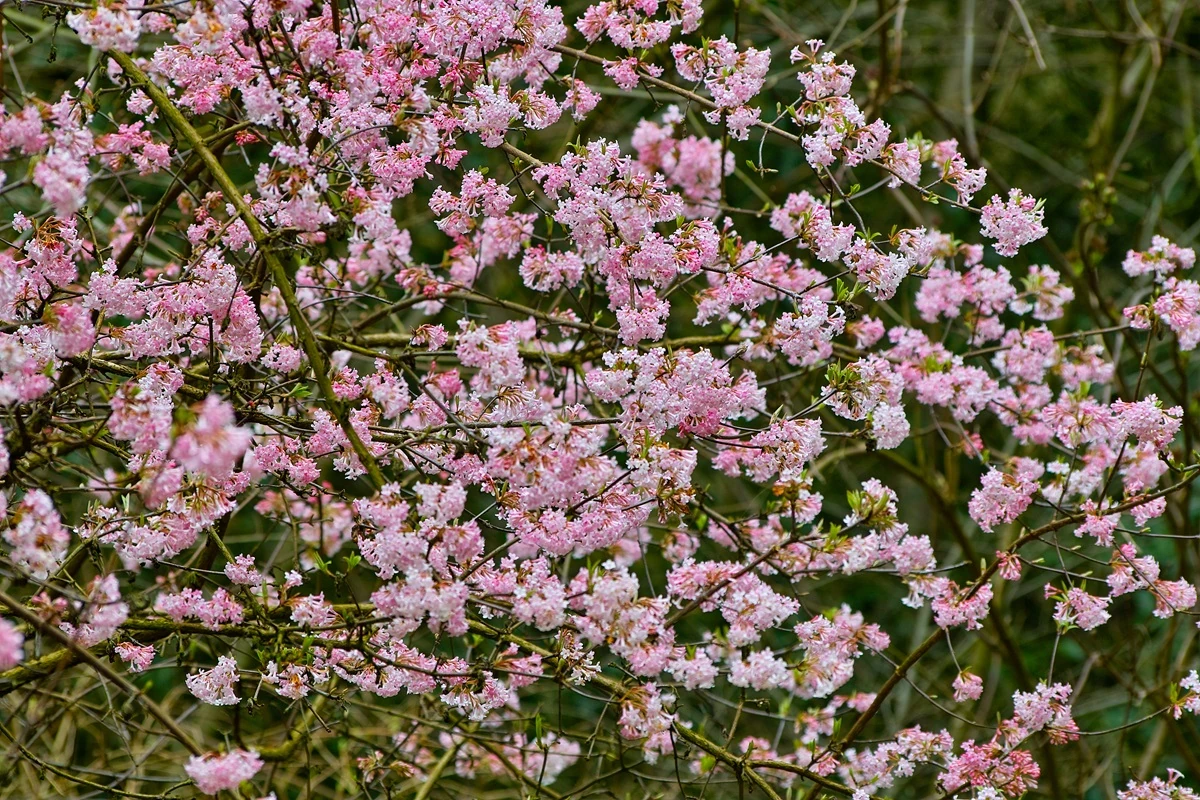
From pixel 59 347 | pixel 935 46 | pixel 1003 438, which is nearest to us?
pixel 59 347

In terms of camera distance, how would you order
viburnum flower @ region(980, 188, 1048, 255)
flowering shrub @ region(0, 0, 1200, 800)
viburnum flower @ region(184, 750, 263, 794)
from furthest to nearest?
viburnum flower @ region(980, 188, 1048, 255) → flowering shrub @ region(0, 0, 1200, 800) → viburnum flower @ region(184, 750, 263, 794)

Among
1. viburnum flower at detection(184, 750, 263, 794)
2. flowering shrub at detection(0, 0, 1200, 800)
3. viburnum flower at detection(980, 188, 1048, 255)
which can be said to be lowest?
viburnum flower at detection(184, 750, 263, 794)

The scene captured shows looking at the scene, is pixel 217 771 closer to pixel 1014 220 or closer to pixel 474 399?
pixel 474 399

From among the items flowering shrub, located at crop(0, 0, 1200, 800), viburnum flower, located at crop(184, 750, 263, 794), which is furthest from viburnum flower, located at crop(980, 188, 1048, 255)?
viburnum flower, located at crop(184, 750, 263, 794)

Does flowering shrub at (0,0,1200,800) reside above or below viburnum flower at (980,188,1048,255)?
below

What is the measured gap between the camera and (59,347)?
Answer: 2504mm

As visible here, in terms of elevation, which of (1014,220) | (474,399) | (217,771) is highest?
(1014,220)

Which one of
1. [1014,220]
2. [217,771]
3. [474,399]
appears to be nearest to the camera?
[217,771]

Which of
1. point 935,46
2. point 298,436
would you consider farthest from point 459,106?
point 935,46

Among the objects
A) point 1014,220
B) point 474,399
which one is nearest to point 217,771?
point 474,399

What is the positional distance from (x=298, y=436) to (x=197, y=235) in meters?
0.54

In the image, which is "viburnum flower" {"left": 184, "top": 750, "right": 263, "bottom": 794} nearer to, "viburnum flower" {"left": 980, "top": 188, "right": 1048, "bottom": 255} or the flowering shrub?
the flowering shrub

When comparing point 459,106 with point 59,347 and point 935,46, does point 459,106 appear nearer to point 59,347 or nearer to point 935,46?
point 59,347

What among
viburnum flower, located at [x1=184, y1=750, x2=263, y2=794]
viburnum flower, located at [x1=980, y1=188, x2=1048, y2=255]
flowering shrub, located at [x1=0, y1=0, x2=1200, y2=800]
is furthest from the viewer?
viburnum flower, located at [x1=980, y1=188, x2=1048, y2=255]
